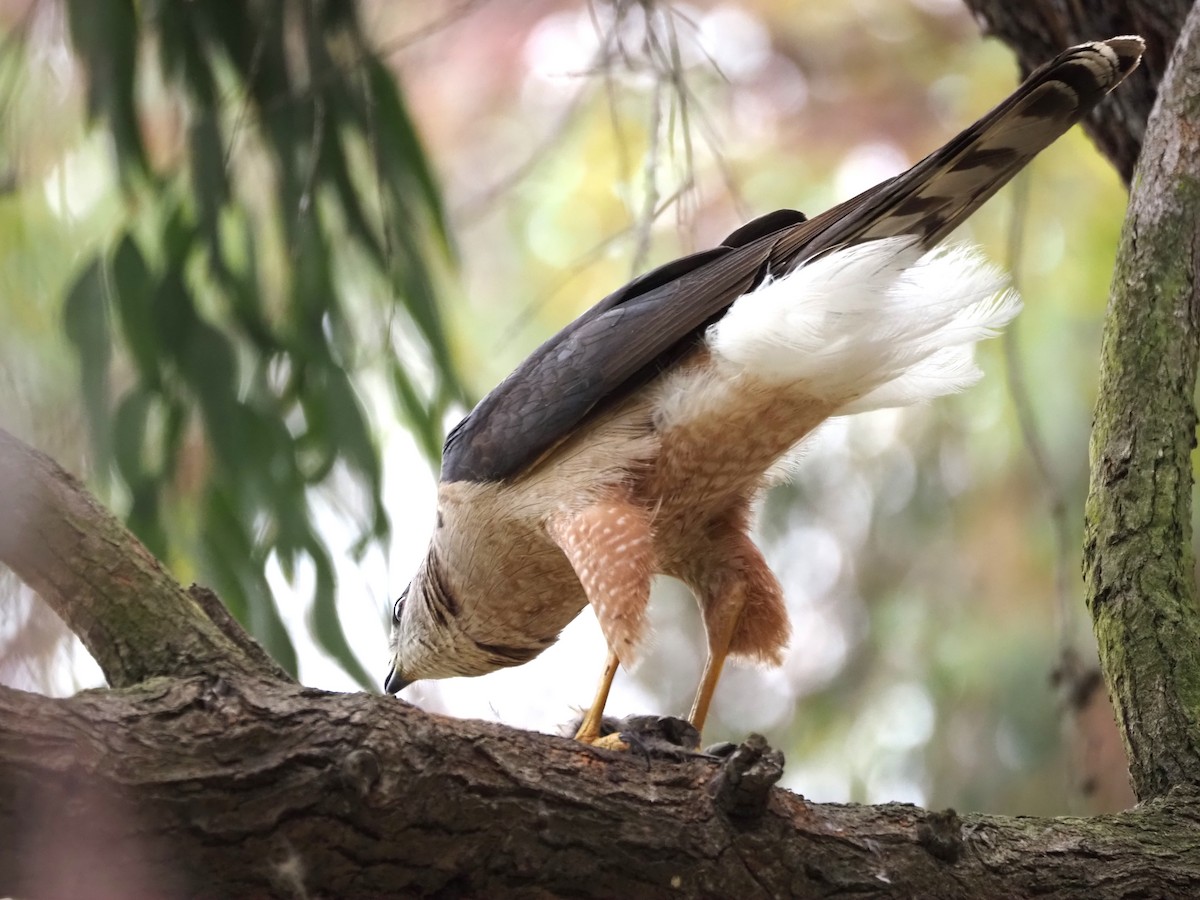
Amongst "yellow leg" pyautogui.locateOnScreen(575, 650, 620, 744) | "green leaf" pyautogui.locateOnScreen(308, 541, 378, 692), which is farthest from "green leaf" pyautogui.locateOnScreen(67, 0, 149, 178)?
"yellow leg" pyautogui.locateOnScreen(575, 650, 620, 744)

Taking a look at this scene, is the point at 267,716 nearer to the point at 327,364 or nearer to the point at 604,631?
the point at 604,631

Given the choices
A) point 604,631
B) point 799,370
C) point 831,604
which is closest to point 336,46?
point 799,370

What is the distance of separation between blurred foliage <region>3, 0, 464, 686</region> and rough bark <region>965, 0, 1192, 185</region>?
1.76 metres

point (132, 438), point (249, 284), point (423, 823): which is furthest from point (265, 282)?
point (423, 823)

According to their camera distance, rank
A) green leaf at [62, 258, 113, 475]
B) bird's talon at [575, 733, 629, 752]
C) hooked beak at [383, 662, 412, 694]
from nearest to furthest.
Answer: bird's talon at [575, 733, 629, 752], green leaf at [62, 258, 113, 475], hooked beak at [383, 662, 412, 694]

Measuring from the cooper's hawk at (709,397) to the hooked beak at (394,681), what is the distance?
23 centimetres

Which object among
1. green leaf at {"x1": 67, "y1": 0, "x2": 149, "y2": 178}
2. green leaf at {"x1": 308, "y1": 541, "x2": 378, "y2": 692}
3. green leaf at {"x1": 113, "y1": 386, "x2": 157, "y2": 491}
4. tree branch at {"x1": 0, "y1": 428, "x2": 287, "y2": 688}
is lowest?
tree branch at {"x1": 0, "y1": 428, "x2": 287, "y2": 688}

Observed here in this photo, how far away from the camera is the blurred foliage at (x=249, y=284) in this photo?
141 inches

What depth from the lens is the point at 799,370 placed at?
3250mm

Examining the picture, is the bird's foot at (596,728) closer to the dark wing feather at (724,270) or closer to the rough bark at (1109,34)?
the dark wing feather at (724,270)

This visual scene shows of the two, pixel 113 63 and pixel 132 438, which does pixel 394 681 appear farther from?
pixel 113 63

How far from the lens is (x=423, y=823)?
2072 mm

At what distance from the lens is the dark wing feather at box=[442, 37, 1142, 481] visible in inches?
113

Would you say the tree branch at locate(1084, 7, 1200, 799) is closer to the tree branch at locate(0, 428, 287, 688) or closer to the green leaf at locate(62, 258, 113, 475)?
the tree branch at locate(0, 428, 287, 688)
